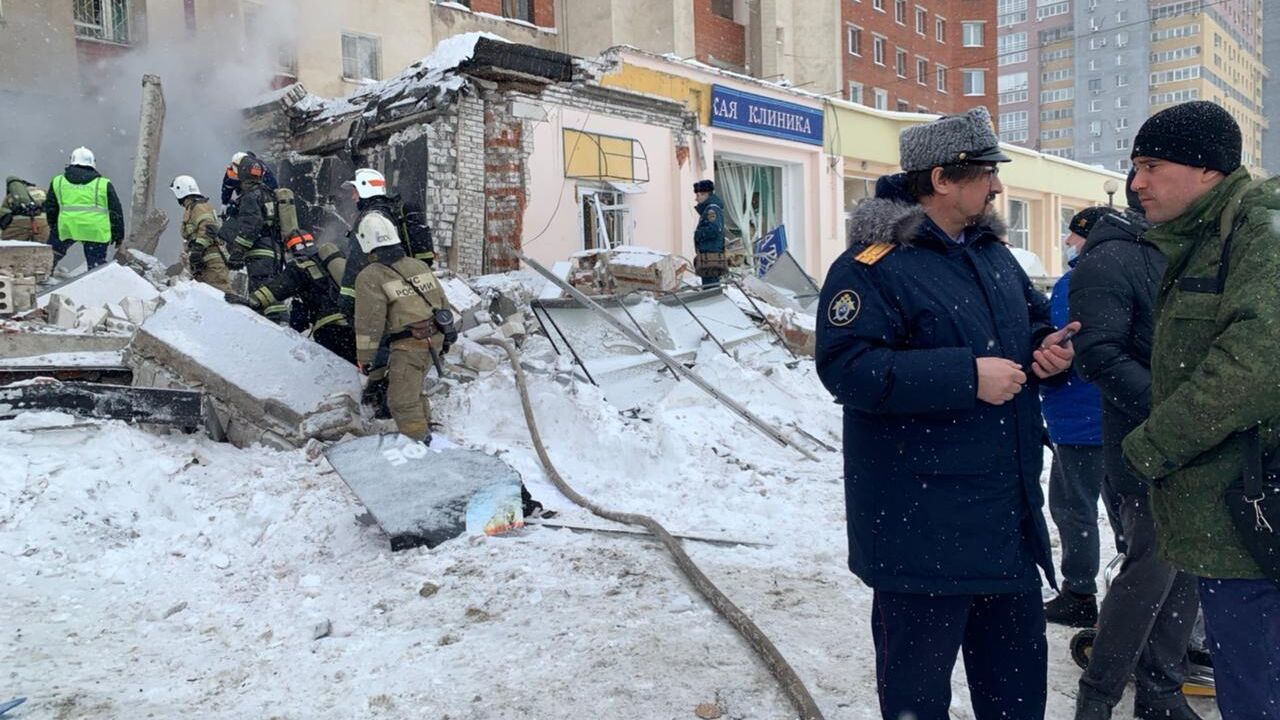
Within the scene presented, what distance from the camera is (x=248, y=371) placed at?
6.14m

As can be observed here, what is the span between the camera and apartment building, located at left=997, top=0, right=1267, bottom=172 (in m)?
73.8

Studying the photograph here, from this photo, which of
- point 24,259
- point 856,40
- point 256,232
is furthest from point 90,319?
point 856,40

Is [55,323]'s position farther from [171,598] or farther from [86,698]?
[86,698]

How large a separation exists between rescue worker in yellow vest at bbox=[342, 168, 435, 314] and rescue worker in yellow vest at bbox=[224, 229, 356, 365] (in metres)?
0.47

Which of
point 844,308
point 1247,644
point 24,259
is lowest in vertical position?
point 1247,644

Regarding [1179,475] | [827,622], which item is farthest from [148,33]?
[1179,475]

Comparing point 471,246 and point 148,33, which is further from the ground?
point 148,33

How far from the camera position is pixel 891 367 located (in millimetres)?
2062

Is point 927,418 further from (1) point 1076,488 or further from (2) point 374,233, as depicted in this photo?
(2) point 374,233

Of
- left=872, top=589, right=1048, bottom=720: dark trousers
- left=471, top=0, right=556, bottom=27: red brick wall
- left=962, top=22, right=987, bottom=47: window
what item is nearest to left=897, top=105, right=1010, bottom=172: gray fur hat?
left=872, top=589, right=1048, bottom=720: dark trousers

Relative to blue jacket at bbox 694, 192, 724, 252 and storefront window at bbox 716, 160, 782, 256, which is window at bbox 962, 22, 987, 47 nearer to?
storefront window at bbox 716, 160, 782, 256

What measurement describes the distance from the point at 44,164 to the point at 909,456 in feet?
55.8

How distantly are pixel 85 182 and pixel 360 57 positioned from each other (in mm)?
10847

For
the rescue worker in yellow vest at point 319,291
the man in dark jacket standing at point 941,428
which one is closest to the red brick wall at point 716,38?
the rescue worker in yellow vest at point 319,291
